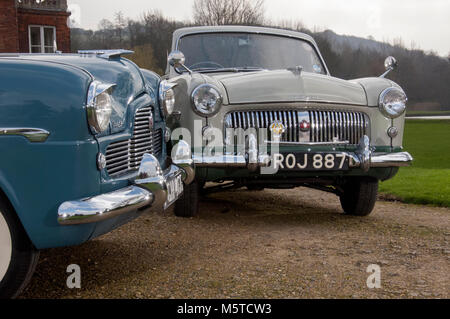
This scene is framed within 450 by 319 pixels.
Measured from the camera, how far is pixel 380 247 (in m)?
3.82

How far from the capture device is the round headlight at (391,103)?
4473 mm

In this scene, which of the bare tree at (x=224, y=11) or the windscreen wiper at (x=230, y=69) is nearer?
the windscreen wiper at (x=230, y=69)

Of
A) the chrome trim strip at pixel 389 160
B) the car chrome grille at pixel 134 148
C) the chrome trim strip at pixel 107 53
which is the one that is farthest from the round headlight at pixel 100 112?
the chrome trim strip at pixel 389 160

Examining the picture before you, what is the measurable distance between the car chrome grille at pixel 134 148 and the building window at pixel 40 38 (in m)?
19.4

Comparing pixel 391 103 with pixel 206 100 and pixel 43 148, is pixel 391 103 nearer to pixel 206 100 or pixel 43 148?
pixel 206 100

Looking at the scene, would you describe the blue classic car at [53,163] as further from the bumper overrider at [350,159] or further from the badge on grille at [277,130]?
the badge on grille at [277,130]

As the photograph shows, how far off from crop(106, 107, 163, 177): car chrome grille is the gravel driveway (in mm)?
679

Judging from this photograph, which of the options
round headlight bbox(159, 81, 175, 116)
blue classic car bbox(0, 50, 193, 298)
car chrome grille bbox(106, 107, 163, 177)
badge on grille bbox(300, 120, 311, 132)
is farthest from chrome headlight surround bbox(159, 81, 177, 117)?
badge on grille bbox(300, 120, 311, 132)

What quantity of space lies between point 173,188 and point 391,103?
2249 millimetres

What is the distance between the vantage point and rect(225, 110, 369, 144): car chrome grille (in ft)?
13.8

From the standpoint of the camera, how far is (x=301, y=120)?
4.24m

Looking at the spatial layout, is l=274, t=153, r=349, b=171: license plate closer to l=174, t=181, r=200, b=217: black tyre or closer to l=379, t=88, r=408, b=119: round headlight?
l=379, t=88, r=408, b=119: round headlight
